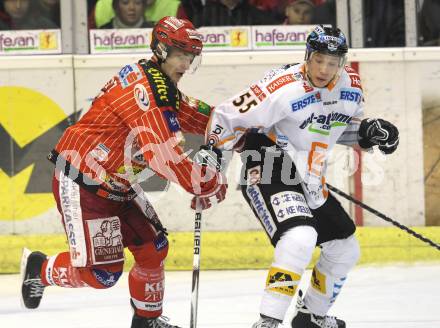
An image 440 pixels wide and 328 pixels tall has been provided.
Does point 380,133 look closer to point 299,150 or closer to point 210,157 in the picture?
point 299,150

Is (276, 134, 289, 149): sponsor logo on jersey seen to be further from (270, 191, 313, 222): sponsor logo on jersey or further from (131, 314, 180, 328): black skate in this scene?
(131, 314, 180, 328): black skate

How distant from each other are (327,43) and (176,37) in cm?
62

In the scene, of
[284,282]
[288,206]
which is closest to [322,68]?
[288,206]

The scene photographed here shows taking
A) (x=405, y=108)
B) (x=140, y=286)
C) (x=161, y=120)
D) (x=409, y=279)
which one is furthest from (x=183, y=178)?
(x=405, y=108)

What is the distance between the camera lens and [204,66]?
7.23m

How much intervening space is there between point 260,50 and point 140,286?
2.37m

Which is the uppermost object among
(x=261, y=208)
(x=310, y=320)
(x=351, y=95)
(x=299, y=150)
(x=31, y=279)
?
(x=351, y=95)

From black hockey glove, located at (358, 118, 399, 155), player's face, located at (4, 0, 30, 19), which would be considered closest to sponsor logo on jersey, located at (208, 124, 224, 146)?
black hockey glove, located at (358, 118, 399, 155)

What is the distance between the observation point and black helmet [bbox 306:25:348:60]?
16.2 ft

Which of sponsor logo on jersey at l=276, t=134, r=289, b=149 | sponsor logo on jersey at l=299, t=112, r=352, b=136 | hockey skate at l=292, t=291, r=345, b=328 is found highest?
sponsor logo on jersey at l=299, t=112, r=352, b=136

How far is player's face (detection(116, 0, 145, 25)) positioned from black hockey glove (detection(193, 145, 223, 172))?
245cm

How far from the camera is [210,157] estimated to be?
5031 mm

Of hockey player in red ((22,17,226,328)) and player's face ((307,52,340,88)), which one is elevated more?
player's face ((307,52,340,88))

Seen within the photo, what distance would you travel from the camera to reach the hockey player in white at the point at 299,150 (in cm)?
489
